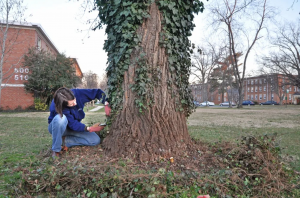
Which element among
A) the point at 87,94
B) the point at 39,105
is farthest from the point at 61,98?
the point at 39,105

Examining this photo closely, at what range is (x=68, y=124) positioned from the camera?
3332 mm

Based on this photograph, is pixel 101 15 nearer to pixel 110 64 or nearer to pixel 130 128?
pixel 110 64

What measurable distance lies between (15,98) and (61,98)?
22.7m

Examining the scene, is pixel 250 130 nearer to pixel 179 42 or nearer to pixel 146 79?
pixel 179 42

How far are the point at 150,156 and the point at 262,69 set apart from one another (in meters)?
39.2

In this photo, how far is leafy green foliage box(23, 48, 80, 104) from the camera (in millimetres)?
20938

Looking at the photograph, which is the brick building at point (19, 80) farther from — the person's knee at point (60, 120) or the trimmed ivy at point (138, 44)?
the trimmed ivy at point (138, 44)

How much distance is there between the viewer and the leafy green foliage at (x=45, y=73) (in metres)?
20.9

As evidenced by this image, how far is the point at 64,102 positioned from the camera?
3.27 meters

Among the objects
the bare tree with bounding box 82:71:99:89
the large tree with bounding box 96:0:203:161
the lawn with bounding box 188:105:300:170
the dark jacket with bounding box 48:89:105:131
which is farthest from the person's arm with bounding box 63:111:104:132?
the bare tree with bounding box 82:71:99:89

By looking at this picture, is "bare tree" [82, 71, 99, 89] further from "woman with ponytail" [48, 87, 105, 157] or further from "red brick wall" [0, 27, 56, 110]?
"woman with ponytail" [48, 87, 105, 157]

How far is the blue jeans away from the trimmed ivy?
0.63 m

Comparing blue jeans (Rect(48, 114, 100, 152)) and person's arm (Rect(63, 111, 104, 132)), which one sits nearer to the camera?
blue jeans (Rect(48, 114, 100, 152))

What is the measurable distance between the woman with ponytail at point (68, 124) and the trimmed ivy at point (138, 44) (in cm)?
59
